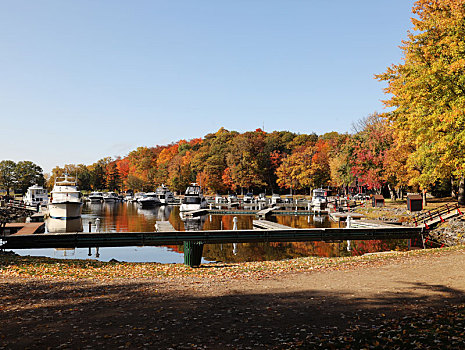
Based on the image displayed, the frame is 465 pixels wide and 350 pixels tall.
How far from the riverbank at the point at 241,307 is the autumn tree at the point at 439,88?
11445 mm

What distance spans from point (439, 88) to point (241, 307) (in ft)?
71.8

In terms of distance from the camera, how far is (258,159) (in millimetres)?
105375

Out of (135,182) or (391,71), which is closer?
(391,71)

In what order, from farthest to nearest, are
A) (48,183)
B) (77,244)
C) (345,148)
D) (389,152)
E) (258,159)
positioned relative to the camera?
1. (48,183)
2. (258,159)
3. (345,148)
4. (389,152)
5. (77,244)

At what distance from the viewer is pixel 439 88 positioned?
25500 mm

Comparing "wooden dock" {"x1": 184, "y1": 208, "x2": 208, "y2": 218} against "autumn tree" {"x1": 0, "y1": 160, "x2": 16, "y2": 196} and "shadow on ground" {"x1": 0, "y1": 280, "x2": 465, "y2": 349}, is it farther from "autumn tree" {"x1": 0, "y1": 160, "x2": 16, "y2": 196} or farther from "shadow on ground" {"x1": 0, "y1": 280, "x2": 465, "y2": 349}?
"autumn tree" {"x1": 0, "y1": 160, "x2": 16, "y2": 196}

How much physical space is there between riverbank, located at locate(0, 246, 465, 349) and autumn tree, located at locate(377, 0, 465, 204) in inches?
451

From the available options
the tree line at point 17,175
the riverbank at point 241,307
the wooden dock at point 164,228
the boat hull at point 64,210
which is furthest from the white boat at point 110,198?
the riverbank at point 241,307

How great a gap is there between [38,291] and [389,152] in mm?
46301

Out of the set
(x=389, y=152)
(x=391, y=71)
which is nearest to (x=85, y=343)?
(x=391, y=71)

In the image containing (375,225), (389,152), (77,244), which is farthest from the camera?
(389,152)

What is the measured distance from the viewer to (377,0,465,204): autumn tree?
24719 mm

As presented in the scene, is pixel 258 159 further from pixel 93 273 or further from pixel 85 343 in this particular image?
pixel 85 343

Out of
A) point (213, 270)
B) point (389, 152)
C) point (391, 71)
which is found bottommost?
point (213, 270)
